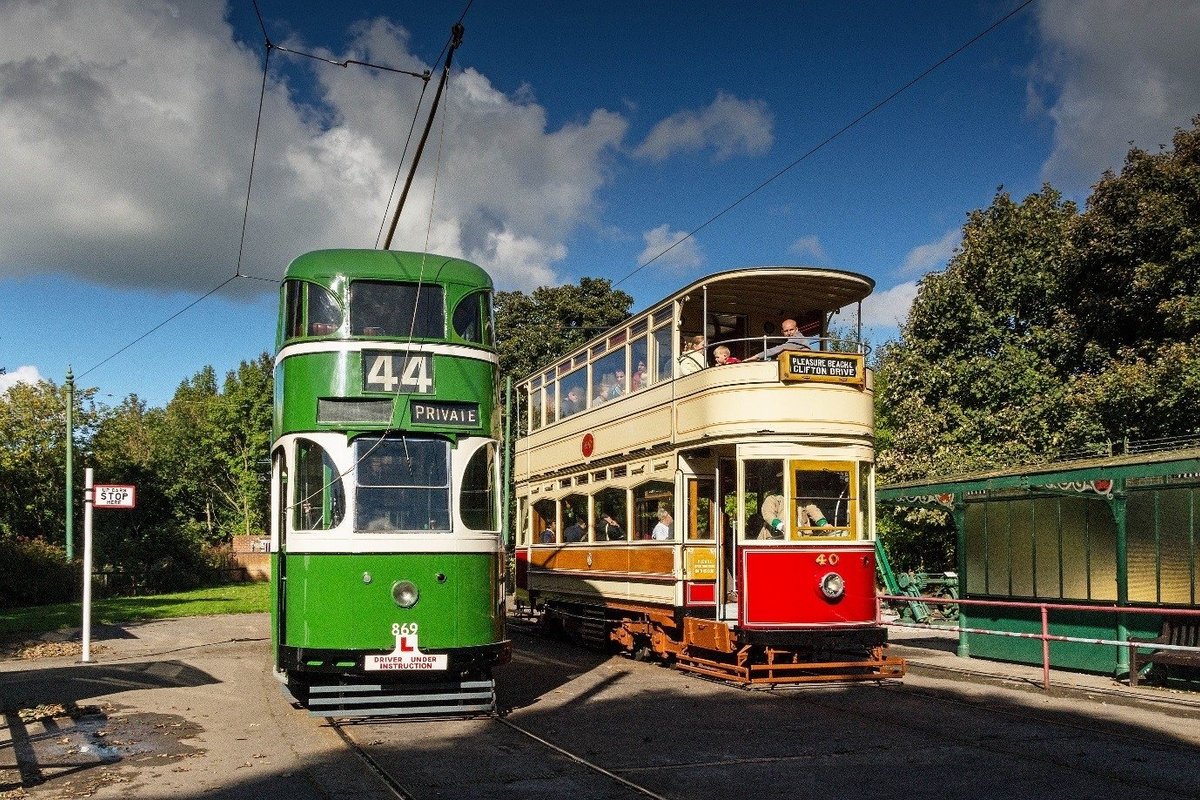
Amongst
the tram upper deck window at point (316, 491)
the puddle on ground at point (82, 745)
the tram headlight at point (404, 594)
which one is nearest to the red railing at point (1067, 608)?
the tram headlight at point (404, 594)

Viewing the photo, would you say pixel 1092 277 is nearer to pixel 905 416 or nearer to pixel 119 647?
pixel 905 416

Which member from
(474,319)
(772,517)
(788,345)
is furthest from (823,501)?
(474,319)

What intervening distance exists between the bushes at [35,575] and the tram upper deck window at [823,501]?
27215 millimetres

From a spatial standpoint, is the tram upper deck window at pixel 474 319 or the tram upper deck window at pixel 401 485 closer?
the tram upper deck window at pixel 401 485

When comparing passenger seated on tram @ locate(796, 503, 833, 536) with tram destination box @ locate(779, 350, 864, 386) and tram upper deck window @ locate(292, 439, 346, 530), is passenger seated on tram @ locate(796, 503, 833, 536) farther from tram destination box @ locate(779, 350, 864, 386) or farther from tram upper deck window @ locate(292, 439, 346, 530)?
tram upper deck window @ locate(292, 439, 346, 530)

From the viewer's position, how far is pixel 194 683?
14898mm

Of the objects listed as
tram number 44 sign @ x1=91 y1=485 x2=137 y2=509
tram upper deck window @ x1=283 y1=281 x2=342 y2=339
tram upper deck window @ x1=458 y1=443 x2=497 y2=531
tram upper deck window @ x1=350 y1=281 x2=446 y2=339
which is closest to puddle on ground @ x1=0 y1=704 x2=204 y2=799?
tram upper deck window @ x1=458 y1=443 x2=497 y2=531

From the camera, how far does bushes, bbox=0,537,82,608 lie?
33906mm

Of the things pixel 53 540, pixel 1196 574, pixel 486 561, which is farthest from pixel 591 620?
pixel 53 540

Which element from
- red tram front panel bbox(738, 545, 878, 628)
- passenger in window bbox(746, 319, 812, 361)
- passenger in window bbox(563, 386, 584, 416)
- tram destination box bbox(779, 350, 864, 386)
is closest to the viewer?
red tram front panel bbox(738, 545, 878, 628)

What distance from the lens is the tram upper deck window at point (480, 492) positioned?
38.5ft

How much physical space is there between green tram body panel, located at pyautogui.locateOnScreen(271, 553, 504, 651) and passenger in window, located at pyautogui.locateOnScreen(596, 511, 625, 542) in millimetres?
6418

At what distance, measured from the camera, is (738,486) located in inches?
563

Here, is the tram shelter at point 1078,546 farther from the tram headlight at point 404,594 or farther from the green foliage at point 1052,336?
the tram headlight at point 404,594
